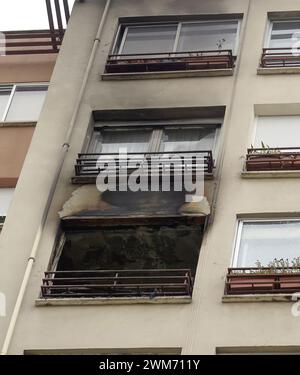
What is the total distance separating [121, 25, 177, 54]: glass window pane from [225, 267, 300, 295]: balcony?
778cm

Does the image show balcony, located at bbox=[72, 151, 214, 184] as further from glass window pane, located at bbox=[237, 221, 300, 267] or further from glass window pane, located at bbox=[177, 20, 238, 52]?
glass window pane, located at bbox=[177, 20, 238, 52]

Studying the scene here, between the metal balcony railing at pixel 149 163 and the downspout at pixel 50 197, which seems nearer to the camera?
the downspout at pixel 50 197

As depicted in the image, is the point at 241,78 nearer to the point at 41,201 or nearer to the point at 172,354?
Result: the point at 41,201

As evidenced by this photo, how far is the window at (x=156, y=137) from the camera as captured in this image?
62.4ft

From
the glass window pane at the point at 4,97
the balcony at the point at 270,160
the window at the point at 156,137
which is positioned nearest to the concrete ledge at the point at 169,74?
the window at the point at 156,137

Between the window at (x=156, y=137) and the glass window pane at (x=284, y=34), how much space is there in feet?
9.59

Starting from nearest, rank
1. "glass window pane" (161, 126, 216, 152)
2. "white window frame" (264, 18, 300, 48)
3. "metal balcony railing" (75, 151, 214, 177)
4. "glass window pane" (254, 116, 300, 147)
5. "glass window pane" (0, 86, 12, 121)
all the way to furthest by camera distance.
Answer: "metal balcony railing" (75, 151, 214, 177) → "glass window pane" (254, 116, 300, 147) → "glass window pane" (161, 126, 216, 152) → "white window frame" (264, 18, 300, 48) → "glass window pane" (0, 86, 12, 121)

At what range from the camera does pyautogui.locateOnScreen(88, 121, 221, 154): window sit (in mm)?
19031

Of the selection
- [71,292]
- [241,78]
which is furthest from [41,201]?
[241,78]

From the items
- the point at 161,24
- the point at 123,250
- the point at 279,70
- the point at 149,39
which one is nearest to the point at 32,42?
the point at 149,39

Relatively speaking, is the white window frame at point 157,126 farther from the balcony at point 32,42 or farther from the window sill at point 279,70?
the balcony at point 32,42

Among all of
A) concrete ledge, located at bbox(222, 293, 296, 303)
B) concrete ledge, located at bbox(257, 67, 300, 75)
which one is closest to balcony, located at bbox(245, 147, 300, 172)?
concrete ledge, located at bbox(257, 67, 300, 75)

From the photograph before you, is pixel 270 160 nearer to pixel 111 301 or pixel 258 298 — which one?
pixel 258 298

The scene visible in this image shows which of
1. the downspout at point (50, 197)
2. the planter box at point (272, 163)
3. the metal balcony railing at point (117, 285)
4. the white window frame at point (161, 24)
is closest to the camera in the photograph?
the downspout at point (50, 197)
